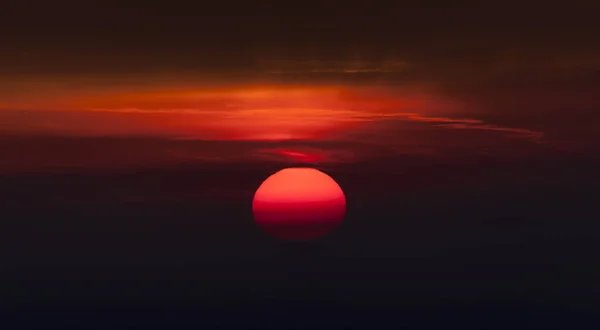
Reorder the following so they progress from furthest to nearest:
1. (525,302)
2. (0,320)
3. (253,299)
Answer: (253,299) < (0,320) < (525,302)

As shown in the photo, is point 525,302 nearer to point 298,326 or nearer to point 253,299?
point 298,326

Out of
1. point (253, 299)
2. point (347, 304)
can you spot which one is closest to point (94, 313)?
point (253, 299)

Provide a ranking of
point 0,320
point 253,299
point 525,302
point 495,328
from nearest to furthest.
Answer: point 525,302, point 495,328, point 0,320, point 253,299

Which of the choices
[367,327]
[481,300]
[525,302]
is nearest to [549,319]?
[525,302]

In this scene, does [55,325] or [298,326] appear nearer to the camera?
[55,325]

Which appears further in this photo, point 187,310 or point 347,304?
point 187,310

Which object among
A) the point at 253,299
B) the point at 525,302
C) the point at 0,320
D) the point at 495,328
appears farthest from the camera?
the point at 253,299

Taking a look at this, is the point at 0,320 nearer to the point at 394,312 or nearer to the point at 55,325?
the point at 55,325

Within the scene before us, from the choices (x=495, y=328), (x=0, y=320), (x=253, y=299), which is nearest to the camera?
(x=495, y=328)

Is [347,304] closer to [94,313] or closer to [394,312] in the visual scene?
[394,312]
